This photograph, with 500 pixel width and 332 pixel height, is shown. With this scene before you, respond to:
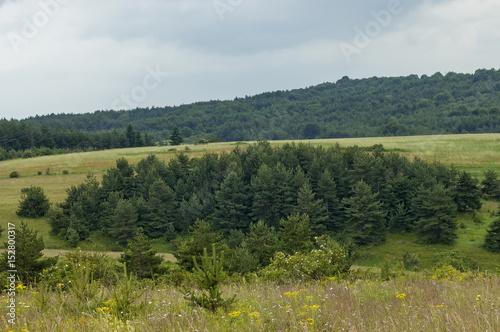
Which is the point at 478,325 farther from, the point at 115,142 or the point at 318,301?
the point at 115,142

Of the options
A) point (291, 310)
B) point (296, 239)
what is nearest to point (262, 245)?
point (296, 239)

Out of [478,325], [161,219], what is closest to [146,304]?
[478,325]

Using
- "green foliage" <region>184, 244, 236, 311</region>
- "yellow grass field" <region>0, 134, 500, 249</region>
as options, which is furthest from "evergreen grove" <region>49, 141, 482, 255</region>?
"green foliage" <region>184, 244, 236, 311</region>

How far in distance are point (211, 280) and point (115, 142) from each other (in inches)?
6312

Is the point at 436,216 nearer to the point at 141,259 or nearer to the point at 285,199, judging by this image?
the point at 285,199

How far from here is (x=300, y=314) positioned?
21.4 ft

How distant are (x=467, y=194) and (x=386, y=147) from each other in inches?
1809

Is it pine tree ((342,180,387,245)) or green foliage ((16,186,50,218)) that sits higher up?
green foliage ((16,186,50,218))

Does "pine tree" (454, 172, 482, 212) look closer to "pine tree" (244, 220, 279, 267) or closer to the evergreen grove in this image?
the evergreen grove

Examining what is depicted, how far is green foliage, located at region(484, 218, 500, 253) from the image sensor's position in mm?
51309

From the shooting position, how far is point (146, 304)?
25.3 feet

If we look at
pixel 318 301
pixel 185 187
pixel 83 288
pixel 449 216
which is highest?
pixel 83 288

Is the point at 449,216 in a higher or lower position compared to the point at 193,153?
lower

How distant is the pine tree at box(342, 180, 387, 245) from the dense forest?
0.51 feet
